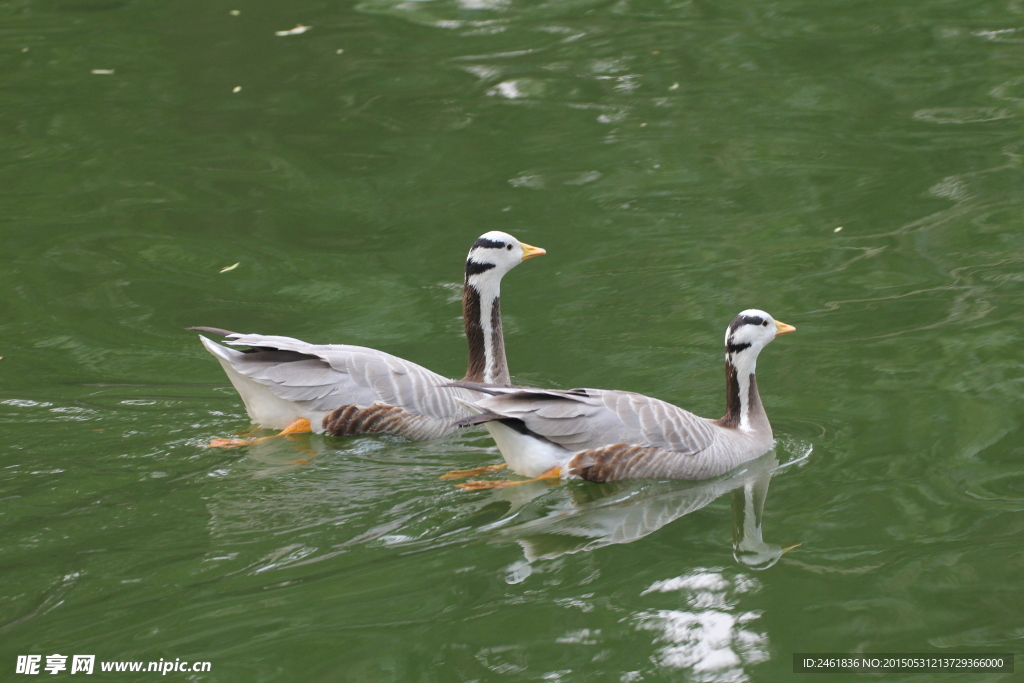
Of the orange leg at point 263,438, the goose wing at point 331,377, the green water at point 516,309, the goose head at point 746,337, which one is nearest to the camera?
the green water at point 516,309

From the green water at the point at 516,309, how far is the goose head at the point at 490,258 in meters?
0.88

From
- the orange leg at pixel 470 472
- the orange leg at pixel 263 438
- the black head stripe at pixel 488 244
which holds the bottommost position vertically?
the orange leg at pixel 470 472

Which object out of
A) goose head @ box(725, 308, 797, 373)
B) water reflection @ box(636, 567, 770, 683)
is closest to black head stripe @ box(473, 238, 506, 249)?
goose head @ box(725, 308, 797, 373)

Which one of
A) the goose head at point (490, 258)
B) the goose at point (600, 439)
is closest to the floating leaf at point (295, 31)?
the goose head at point (490, 258)

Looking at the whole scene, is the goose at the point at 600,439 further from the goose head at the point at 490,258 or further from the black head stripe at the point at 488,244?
the black head stripe at the point at 488,244

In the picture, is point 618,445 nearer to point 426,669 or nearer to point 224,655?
point 426,669

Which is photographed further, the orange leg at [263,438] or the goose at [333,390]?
the goose at [333,390]

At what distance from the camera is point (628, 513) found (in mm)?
6512

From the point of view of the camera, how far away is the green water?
209 inches

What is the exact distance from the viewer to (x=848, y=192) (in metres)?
11.0

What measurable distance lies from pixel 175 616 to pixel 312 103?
10.1m

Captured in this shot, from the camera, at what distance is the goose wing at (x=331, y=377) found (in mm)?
7699

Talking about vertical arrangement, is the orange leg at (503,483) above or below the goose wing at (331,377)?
below

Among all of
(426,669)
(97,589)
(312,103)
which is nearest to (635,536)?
(426,669)
